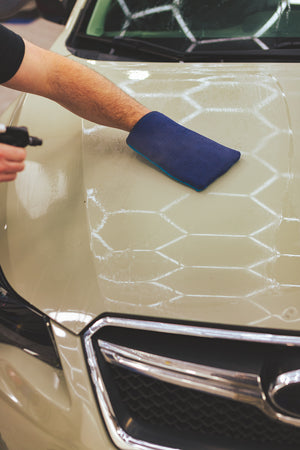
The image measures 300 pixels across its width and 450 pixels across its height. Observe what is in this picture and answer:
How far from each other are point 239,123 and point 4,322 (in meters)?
0.87

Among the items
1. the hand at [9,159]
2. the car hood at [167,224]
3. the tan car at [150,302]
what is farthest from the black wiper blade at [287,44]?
the hand at [9,159]

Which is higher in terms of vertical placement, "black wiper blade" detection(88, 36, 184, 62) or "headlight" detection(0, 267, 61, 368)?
"black wiper blade" detection(88, 36, 184, 62)

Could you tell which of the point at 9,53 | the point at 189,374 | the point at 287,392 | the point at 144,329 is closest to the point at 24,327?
the point at 144,329

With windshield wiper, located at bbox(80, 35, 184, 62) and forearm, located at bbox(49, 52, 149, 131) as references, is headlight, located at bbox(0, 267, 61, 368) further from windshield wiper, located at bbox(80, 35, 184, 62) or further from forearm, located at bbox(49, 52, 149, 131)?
windshield wiper, located at bbox(80, 35, 184, 62)

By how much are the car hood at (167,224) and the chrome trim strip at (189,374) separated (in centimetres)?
10

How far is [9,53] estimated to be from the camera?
1558 millimetres

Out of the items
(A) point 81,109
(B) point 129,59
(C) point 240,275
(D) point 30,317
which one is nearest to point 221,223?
(C) point 240,275

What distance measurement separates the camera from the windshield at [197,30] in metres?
1.75

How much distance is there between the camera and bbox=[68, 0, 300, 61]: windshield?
1749 millimetres

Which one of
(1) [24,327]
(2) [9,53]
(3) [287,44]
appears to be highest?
(2) [9,53]

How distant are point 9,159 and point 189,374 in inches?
25.0

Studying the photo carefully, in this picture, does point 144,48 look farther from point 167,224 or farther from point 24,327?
point 24,327

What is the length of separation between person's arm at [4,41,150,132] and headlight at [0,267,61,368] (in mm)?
606

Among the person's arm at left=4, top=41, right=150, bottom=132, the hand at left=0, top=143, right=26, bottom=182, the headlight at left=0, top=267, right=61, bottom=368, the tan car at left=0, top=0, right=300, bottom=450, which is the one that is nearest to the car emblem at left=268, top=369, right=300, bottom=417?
the tan car at left=0, top=0, right=300, bottom=450
